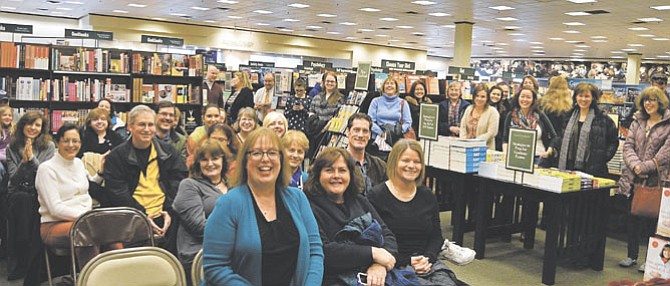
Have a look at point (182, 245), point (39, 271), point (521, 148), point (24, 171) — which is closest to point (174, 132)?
point (24, 171)

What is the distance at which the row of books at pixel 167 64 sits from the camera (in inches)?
367

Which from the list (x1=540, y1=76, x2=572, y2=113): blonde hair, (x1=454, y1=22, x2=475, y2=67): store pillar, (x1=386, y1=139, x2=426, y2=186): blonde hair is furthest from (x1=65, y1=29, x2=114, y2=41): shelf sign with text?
(x1=454, y1=22, x2=475, y2=67): store pillar

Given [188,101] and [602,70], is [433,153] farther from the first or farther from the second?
[602,70]

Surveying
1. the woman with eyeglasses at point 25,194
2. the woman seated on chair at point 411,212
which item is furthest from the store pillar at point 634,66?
the woman with eyeglasses at point 25,194

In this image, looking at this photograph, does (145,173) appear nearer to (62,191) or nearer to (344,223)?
(62,191)

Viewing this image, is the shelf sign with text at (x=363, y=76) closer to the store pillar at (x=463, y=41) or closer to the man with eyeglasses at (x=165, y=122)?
the man with eyeglasses at (x=165, y=122)

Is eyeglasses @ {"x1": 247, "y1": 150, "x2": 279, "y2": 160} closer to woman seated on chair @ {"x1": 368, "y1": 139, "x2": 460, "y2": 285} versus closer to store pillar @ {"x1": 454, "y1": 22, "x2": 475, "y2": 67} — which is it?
woman seated on chair @ {"x1": 368, "y1": 139, "x2": 460, "y2": 285}

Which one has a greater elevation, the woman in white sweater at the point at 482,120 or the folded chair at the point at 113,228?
the woman in white sweater at the point at 482,120

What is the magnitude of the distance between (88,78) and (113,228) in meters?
6.07

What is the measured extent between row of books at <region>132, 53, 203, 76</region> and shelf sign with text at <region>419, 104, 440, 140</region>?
4954mm

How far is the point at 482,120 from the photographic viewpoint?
6699 mm

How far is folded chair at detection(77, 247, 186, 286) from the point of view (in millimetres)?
2559

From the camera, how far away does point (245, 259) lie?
8.04 ft

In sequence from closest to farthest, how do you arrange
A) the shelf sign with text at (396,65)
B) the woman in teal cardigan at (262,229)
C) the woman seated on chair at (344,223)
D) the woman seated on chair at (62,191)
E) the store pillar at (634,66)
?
the woman in teal cardigan at (262,229)
the woman seated on chair at (344,223)
the woman seated on chair at (62,191)
the shelf sign with text at (396,65)
the store pillar at (634,66)
